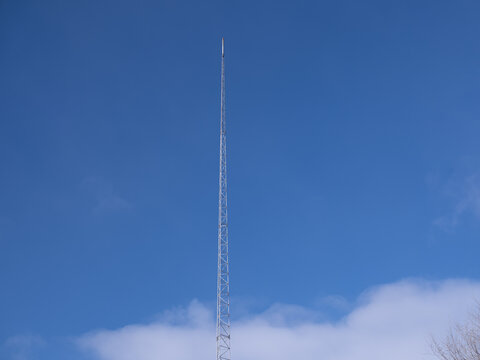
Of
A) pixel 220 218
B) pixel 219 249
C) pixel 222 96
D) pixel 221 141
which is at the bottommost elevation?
pixel 219 249

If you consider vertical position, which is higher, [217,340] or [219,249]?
[219,249]

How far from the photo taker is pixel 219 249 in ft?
230

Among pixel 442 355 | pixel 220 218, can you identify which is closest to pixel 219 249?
pixel 220 218

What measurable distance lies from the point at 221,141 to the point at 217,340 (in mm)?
31086

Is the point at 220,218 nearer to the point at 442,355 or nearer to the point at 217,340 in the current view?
the point at 217,340

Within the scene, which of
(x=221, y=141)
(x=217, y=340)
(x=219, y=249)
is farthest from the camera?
(x=221, y=141)

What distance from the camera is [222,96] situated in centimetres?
7700

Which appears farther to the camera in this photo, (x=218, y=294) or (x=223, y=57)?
(x=223, y=57)

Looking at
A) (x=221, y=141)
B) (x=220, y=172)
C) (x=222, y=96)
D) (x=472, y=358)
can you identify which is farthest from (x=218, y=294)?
(x=472, y=358)

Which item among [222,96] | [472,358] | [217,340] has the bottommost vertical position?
[472,358]

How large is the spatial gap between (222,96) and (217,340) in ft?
129

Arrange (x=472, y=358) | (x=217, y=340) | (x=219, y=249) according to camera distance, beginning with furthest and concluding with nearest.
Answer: (x=219, y=249) < (x=217, y=340) < (x=472, y=358)

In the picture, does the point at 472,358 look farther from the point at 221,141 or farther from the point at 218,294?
the point at 221,141

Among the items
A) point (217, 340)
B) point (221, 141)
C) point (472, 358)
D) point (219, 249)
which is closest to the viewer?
point (472, 358)
